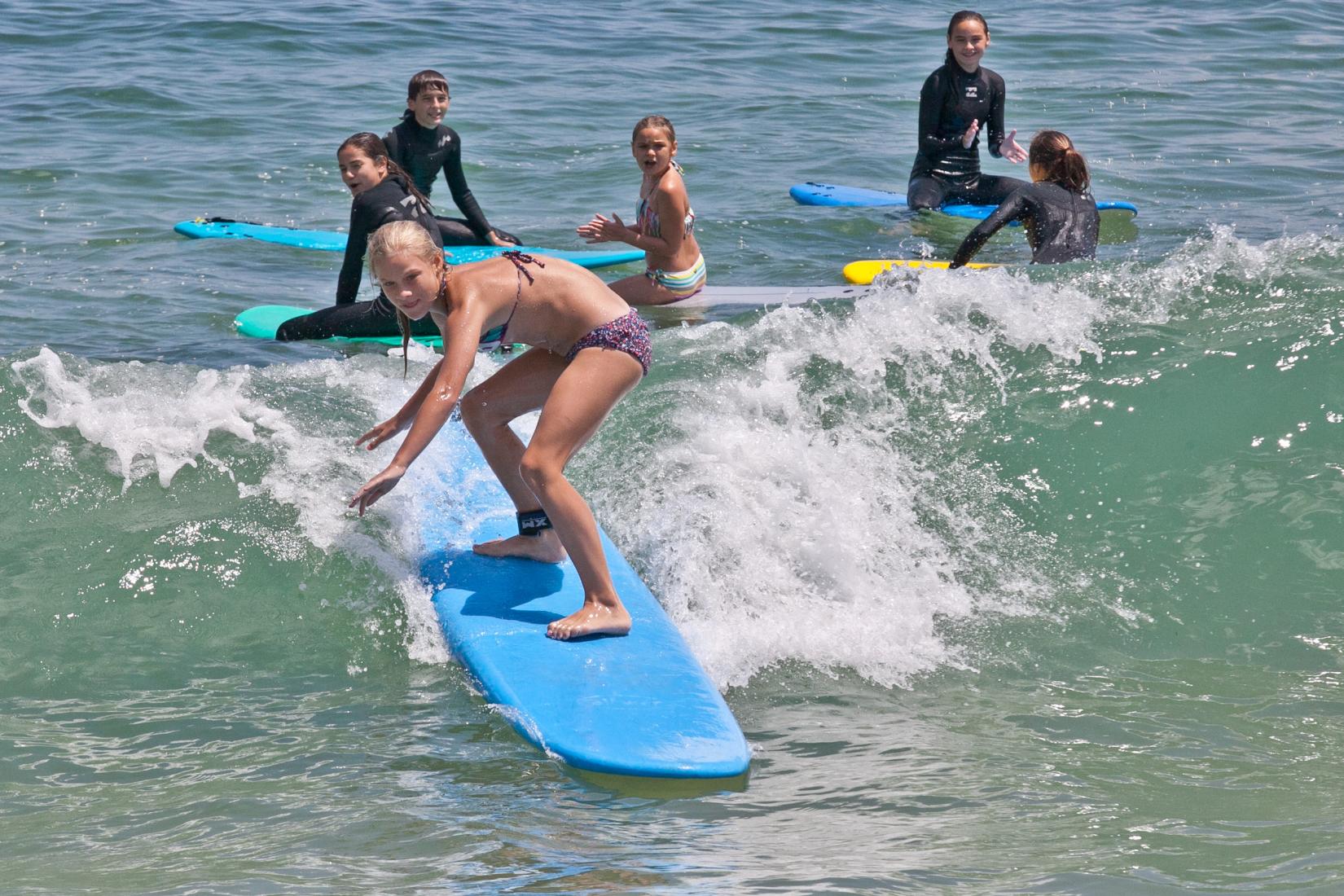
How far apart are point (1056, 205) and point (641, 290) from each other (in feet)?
7.70

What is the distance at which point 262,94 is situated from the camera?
1460cm

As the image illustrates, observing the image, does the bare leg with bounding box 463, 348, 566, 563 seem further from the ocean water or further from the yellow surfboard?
the yellow surfboard

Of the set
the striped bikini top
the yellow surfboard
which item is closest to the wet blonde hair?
the striped bikini top

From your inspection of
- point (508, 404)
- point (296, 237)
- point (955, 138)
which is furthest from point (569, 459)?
point (955, 138)

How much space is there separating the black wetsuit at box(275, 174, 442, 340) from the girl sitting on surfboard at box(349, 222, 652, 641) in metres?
2.42

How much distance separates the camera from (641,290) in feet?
26.0

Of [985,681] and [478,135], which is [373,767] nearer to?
[985,681]

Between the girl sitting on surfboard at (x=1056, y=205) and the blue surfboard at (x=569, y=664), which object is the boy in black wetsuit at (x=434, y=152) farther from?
the blue surfboard at (x=569, y=664)

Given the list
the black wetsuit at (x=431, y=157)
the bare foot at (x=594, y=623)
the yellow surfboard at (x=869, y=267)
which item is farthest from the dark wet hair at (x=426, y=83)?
the bare foot at (x=594, y=623)

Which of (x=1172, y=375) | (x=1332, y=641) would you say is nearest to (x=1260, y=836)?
(x=1332, y=641)

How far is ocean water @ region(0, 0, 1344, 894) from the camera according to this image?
3.52 m

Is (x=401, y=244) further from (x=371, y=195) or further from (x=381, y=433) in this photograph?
(x=371, y=195)

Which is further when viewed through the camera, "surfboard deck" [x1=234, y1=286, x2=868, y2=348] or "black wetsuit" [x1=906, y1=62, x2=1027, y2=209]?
"black wetsuit" [x1=906, y1=62, x2=1027, y2=209]

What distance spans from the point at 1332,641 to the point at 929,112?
6234 millimetres
